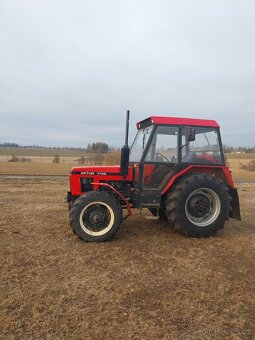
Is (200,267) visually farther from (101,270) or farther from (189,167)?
(189,167)

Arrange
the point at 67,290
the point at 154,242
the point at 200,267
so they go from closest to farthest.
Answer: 1. the point at 67,290
2. the point at 200,267
3. the point at 154,242

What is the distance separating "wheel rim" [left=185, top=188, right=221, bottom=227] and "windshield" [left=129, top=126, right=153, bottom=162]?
1408mm

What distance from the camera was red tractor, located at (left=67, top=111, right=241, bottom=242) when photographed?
638 cm

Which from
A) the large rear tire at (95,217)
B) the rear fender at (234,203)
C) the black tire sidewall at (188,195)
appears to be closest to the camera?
the large rear tire at (95,217)

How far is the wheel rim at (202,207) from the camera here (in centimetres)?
653

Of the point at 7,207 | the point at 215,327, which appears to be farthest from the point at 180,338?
the point at 7,207

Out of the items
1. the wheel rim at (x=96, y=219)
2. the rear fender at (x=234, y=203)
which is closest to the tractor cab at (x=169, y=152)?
the rear fender at (x=234, y=203)

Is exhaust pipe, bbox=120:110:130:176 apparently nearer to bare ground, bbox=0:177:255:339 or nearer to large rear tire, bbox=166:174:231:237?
large rear tire, bbox=166:174:231:237

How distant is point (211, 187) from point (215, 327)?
3472 millimetres

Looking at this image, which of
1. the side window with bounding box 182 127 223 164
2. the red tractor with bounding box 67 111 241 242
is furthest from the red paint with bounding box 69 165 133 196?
the side window with bounding box 182 127 223 164

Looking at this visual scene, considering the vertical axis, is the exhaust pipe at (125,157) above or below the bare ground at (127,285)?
above

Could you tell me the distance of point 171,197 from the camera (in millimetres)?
6355

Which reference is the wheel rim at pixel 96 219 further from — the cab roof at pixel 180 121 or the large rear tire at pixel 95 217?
the cab roof at pixel 180 121

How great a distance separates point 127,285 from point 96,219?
1.90m
